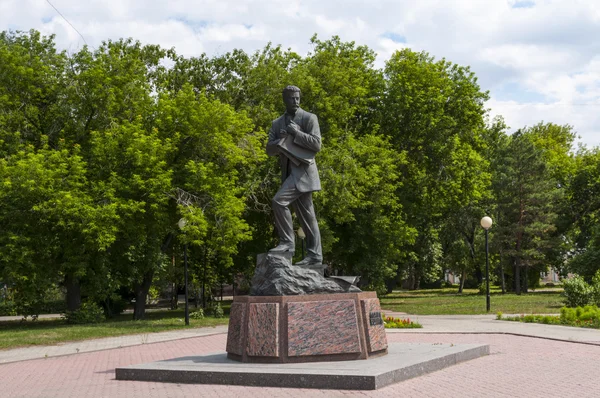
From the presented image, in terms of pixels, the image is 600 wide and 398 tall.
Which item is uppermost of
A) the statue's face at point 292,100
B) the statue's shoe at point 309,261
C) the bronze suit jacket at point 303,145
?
the statue's face at point 292,100

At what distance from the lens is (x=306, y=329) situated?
1029cm

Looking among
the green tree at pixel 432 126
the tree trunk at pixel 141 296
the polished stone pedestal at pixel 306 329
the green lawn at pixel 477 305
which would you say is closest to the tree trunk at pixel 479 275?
the green lawn at pixel 477 305

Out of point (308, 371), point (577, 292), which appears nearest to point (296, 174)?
point (308, 371)

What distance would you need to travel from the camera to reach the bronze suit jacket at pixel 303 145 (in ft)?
37.5

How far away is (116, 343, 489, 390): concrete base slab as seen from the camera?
8.82 metres

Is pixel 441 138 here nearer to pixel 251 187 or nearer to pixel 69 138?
pixel 251 187

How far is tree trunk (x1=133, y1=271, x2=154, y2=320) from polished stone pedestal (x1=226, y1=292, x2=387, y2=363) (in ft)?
62.6

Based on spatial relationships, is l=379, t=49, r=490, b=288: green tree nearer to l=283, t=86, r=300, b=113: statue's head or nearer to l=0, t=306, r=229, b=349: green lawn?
l=0, t=306, r=229, b=349: green lawn

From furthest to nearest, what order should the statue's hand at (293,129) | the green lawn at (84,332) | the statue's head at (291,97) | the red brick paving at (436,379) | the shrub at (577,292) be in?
the shrub at (577,292), the green lawn at (84,332), the statue's head at (291,97), the statue's hand at (293,129), the red brick paving at (436,379)

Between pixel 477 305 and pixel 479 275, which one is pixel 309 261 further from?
pixel 479 275

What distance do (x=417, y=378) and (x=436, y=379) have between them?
262mm

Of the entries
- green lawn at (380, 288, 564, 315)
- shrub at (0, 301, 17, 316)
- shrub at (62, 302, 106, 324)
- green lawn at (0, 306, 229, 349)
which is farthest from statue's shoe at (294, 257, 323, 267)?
shrub at (0, 301, 17, 316)

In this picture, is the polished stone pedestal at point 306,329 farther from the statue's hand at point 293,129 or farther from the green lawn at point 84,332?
the green lawn at point 84,332

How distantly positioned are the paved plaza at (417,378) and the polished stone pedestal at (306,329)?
3.68ft
